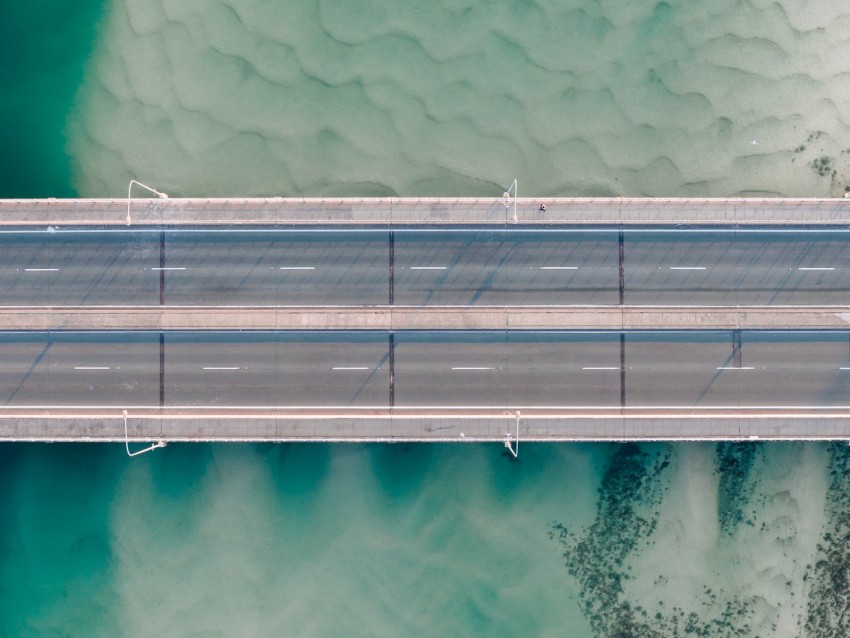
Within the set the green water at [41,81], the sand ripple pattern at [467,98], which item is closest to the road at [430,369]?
the sand ripple pattern at [467,98]

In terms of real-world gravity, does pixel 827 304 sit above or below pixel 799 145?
below

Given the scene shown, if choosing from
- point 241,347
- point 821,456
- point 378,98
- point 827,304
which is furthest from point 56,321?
point 821,456

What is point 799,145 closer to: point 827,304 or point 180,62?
point 827,304

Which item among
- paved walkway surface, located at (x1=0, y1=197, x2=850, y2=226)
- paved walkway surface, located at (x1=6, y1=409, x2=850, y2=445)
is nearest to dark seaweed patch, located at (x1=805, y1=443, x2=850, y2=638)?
paved walkway surface, located at (x1=6, y1=409, x2=850, y2=445)

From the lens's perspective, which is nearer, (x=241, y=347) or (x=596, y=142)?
(x=241, y=347)

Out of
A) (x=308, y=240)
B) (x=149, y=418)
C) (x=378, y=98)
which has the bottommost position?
(x=149, y=418)

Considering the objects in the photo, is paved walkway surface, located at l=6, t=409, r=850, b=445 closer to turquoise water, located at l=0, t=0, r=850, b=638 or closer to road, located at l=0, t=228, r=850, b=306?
turquoise water, located at l=0, t=0, r=850, b=638

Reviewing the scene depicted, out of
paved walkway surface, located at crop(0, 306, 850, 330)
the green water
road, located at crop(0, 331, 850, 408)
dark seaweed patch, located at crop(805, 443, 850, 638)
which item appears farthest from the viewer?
the green water

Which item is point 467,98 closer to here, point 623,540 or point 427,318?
point 427,318
